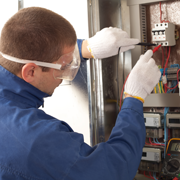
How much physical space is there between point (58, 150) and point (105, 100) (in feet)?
2.41

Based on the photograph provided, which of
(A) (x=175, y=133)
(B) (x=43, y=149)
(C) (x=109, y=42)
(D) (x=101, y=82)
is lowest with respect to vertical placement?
(A) (x=175, y=133)

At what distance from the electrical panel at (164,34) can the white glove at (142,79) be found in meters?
0.27

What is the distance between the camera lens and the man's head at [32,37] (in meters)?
0.89

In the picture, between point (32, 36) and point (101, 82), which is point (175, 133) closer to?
point (101, 82)

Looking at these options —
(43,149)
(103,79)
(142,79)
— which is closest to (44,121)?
(43,149)

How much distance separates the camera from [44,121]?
86cm

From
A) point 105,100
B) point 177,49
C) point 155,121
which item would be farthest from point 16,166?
point 177,49

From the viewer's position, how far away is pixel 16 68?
3.08ft

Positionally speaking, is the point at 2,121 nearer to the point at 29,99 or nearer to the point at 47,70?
the point at 29,99

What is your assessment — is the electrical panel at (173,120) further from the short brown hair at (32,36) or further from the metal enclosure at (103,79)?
the short brown hair at (32,36)

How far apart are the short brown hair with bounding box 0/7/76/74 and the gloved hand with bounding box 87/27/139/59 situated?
36 centimetres

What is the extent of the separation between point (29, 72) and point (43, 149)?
33cm

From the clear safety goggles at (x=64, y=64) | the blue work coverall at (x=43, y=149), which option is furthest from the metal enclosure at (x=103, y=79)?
the blue work coverall at (x=43, y=149)

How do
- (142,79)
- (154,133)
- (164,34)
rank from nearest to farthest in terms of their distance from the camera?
(142,79) → (164,34) → (154,133)
